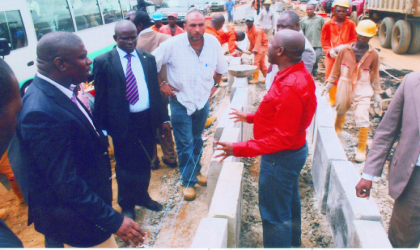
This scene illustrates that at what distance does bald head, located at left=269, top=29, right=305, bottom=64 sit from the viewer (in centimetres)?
201

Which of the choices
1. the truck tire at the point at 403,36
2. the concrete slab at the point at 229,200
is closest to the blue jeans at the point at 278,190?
the concrete slab at the point at 229,200

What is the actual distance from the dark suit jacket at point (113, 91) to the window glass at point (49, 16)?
410 centimetres

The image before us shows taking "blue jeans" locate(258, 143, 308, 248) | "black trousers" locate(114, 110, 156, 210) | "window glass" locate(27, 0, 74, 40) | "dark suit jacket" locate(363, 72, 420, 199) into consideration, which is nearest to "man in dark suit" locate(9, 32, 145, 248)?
"blue jeans" locate(258, 143, 308, 248)

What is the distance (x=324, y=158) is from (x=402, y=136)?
1248 millimetres

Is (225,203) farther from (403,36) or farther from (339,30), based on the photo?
(403,36)

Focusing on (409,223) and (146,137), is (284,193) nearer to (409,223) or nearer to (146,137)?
(409,223)

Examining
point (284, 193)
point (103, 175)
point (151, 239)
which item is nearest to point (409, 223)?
point (284, 193)

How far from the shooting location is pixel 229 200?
245cm

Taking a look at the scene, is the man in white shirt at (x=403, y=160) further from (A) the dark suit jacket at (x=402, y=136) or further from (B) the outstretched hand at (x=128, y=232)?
(B) the outstretched hand at (x=128, y=232)

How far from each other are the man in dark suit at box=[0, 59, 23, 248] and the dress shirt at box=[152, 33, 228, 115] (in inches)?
86.8

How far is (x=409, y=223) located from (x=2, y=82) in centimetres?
239

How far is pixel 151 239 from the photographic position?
10.0 feet

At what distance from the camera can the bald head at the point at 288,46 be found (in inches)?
79.0

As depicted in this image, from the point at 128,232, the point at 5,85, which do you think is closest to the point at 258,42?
the point at 128,232
